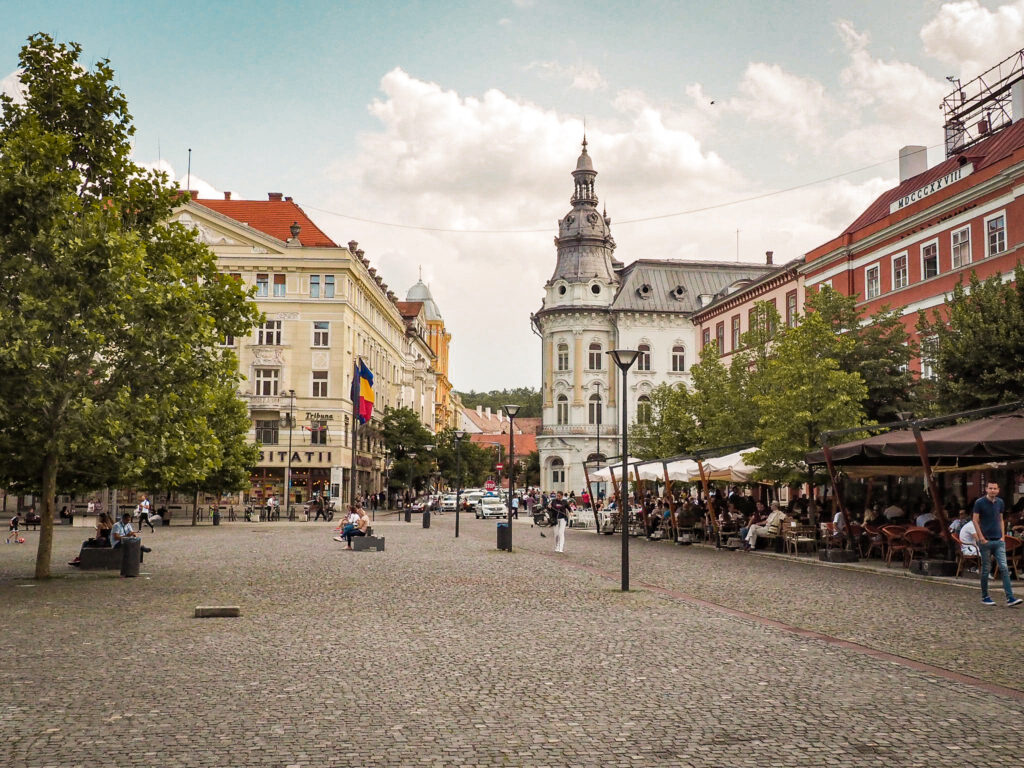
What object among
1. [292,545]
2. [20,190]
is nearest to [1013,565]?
[20,190]

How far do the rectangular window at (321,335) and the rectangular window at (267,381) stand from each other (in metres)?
3.28

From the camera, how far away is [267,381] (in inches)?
2702

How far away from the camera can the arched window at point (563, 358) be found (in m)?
92.4

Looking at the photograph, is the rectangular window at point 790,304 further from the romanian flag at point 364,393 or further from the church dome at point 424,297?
the church dome at point 424,297

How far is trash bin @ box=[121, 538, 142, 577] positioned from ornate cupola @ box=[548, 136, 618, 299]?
243 feet

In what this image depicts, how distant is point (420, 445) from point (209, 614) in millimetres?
64291

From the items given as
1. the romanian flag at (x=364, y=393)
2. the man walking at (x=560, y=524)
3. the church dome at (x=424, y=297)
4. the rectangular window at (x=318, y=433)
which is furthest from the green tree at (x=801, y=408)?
the church dome at (x=424, y=297)

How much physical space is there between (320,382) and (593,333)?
101 ft

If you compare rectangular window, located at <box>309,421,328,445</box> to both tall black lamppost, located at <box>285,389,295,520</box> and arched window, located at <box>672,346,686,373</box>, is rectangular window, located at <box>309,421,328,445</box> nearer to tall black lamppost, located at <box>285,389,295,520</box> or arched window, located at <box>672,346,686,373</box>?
tall black lamppost, located at <box>285,389,295,520</box>

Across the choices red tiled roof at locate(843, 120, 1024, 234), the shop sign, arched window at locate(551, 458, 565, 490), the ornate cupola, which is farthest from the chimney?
arched window at locate(551, 458, 565, 490)

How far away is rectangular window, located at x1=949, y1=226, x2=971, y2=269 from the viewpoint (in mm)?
37062

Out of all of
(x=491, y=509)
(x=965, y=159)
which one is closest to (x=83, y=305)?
(x=965, y=159)

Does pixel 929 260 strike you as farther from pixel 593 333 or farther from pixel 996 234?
pixel 593 333

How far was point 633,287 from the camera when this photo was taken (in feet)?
307
